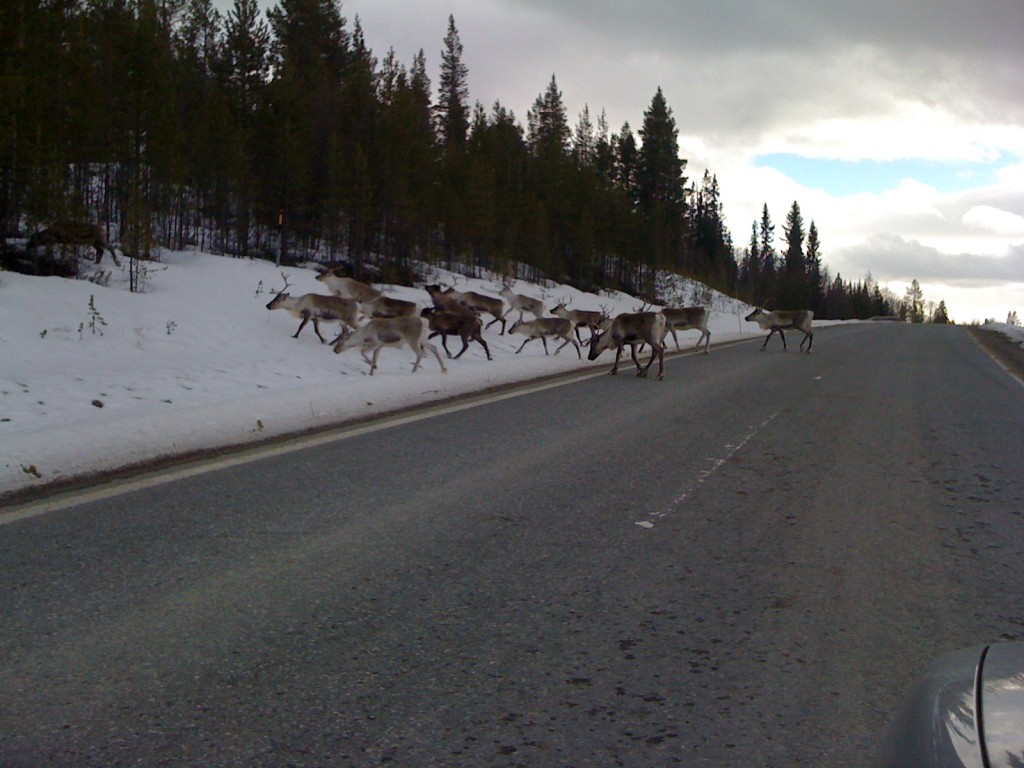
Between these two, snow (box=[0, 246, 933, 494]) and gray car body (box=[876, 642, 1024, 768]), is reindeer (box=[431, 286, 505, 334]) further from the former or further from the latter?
gray car body (box=[876, 642, 1024, 768])

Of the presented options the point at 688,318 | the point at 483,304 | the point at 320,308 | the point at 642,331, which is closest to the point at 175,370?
the point at 320,308

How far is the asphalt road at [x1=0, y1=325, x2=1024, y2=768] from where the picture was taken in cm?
304

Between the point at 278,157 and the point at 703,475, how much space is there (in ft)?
103

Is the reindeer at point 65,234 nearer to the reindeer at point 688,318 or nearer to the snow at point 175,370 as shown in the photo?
the snow at point 175,370

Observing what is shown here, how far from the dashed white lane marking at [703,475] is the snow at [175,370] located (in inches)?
182

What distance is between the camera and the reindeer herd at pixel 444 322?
54.4ft

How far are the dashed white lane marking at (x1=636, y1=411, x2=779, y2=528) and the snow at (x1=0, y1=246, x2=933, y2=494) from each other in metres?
4.62

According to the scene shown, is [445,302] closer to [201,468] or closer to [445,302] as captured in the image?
[445,302]

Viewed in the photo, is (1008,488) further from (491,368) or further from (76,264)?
(76,264)

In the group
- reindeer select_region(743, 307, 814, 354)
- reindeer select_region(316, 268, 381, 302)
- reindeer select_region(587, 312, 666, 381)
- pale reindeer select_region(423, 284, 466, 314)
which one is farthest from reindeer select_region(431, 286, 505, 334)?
reindeer select_region(587, 312, 666, 381)

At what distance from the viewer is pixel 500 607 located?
4277 millimetres

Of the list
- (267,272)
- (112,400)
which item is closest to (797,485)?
(112,400)

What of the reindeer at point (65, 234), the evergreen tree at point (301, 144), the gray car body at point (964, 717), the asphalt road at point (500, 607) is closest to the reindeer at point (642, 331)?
the asphalt road at point (500, 607)

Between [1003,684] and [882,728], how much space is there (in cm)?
156
